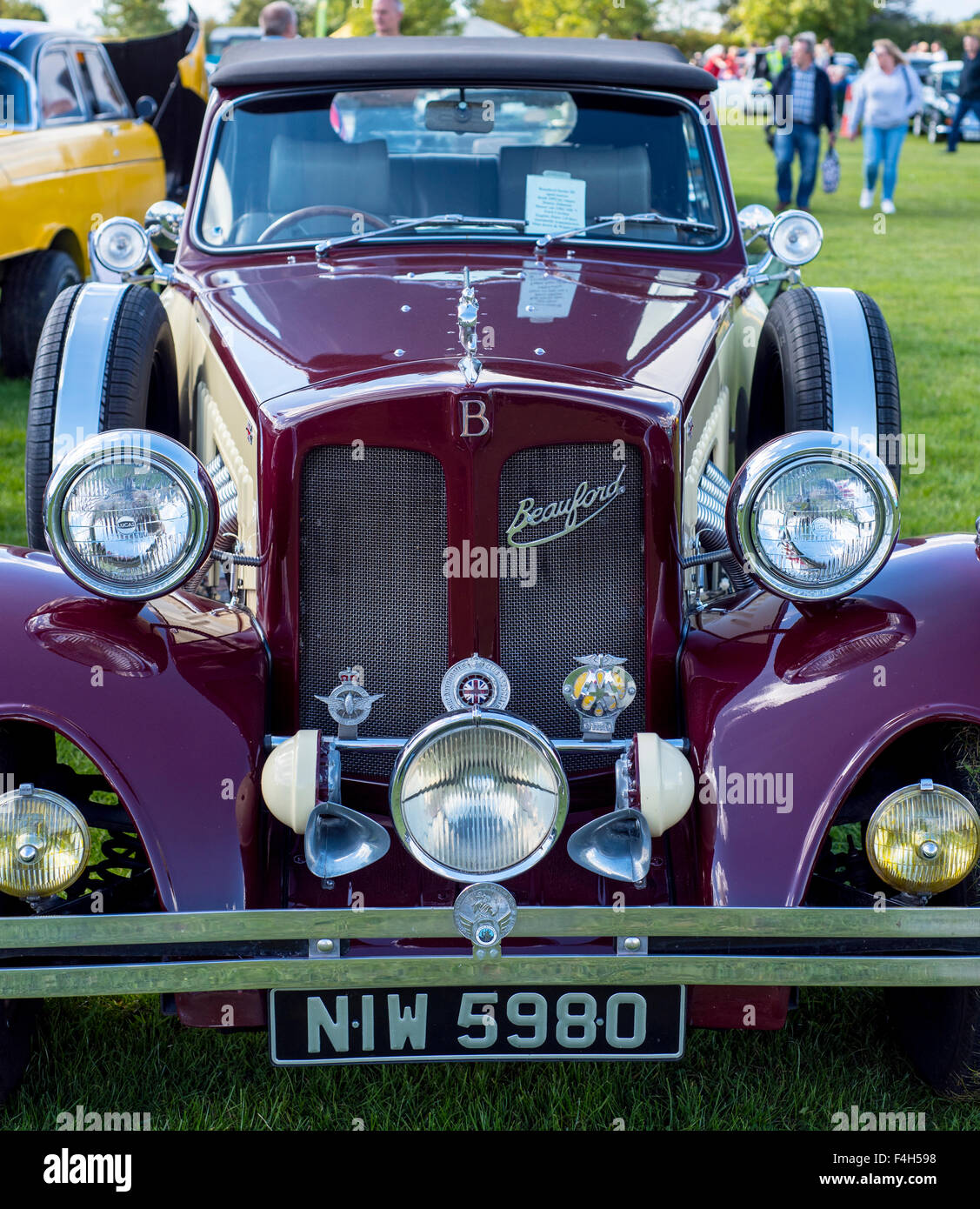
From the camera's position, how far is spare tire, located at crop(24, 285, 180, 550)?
3090mm

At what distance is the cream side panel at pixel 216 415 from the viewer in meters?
2.63

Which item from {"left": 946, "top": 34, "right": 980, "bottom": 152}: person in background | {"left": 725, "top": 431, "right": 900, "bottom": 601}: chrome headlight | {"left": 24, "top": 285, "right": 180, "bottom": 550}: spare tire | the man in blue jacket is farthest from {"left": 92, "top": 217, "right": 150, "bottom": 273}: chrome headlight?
{"left": 946, "top": 34, "right": 980, "bottom": 152}: person in background

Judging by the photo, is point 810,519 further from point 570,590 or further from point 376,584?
point 376,584

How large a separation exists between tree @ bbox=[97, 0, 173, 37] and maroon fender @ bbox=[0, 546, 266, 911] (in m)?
49.0

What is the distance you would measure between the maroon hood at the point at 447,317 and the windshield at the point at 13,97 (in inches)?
207

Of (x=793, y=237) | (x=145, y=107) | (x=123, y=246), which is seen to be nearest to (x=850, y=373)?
(x=793, y=237)

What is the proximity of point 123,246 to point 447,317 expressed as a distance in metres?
1.34

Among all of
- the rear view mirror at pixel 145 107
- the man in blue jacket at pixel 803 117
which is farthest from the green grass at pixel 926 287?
the rear view mirror at pixel 145 107

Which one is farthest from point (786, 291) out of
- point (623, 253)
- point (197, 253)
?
point (197, 253)

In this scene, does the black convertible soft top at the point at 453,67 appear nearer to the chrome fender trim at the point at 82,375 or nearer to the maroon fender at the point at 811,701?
the chrome fender trim at the point at 82,375

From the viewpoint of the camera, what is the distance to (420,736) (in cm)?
202

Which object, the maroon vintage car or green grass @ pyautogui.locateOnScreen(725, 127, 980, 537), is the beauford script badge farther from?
green grass @ pyautogui.locateOnScreen(725, 127, 980, 537)

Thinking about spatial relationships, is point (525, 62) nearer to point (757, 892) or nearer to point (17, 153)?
point (757, 892)
